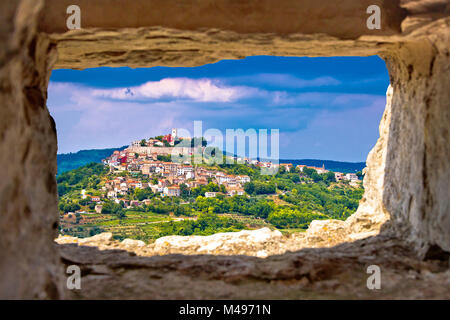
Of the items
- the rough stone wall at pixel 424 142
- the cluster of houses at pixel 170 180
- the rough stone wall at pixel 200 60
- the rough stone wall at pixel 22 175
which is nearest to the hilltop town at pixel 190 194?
the cluster of houses at pixel 170 180

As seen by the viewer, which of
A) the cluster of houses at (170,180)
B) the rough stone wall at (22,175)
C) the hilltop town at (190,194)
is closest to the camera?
the rough stone wall at (22,175)

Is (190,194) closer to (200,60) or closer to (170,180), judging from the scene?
(170,180)

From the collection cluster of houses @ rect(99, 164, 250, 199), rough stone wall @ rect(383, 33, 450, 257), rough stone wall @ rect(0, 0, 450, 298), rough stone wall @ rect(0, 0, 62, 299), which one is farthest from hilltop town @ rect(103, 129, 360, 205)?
rough stone wall @ rect(0, 0, 62, 299)

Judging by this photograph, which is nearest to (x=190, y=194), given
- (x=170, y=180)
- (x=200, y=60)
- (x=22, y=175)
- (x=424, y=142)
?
(x=170, y=180)

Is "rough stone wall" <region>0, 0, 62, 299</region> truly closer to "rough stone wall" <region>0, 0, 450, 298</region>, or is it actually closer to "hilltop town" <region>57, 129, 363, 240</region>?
"rough stone wall" <region>0, 0, 450, 298</region>

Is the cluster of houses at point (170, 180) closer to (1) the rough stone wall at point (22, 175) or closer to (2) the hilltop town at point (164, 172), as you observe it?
(2) the hilltop town at point (164, 172)

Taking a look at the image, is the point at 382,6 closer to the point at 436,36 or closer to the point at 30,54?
the point at 436,36

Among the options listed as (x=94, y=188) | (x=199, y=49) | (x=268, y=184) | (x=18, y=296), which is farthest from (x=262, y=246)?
(x=94, y=188)

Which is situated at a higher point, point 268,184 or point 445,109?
point 445,109
